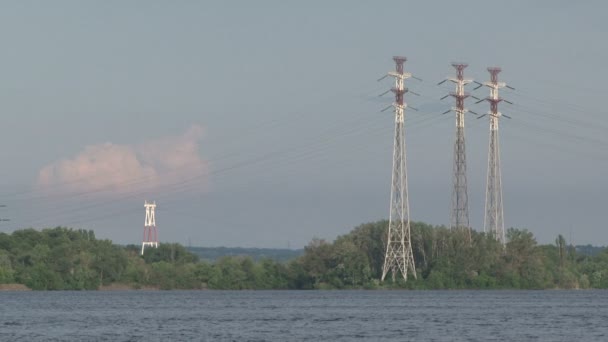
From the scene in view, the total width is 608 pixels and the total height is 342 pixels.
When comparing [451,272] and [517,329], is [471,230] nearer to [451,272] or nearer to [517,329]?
[451,272]

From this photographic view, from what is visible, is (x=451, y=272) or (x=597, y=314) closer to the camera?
(x=597, y=314)

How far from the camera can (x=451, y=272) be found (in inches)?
7475

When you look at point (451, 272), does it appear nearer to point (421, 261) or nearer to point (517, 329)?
point (421, 261)

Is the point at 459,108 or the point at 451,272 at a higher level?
the point at 459,108

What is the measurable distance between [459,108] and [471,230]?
2514 centimetres

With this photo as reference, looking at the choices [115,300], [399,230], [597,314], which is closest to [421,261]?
[399,230]

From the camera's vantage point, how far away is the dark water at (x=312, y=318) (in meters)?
94.8

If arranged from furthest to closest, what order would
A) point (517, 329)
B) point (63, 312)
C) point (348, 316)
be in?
point (63, 312)
point (348, 316)
point (517, 329)

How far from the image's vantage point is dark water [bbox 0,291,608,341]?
94.8 m

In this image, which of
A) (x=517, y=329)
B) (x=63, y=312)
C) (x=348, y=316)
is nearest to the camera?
(x=517, y=329)

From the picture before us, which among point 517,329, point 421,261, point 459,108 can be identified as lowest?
point 517,329

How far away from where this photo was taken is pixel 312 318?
117m

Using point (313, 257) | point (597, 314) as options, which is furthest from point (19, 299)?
point (597, 314)

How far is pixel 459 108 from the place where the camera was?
167000 millimetres
